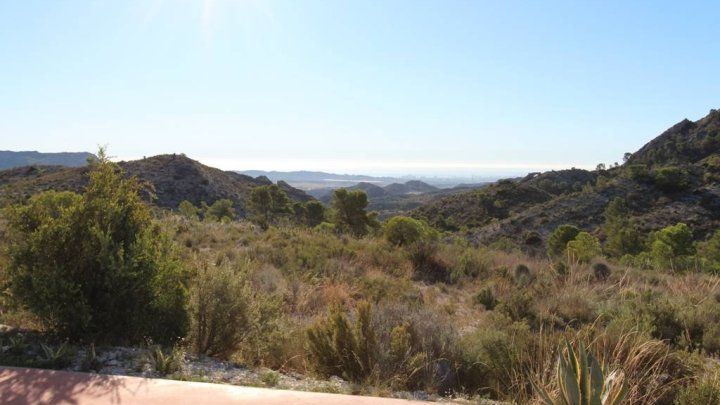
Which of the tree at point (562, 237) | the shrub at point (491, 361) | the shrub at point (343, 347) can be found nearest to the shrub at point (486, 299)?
the shrub at point (491, 361)

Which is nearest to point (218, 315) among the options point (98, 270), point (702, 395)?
point (98, 270)

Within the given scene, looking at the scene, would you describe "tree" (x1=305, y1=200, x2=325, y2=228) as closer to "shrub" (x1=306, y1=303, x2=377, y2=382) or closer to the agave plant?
"shrub" (x1=306, y1=303, x2=377, y2=382)

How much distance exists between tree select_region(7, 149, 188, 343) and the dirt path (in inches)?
31.7

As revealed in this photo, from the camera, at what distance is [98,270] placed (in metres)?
4.13

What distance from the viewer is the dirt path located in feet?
9.42

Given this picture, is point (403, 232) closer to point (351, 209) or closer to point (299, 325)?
point (299, 325)

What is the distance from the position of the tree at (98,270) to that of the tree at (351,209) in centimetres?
2733

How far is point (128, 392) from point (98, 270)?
4.99 ft

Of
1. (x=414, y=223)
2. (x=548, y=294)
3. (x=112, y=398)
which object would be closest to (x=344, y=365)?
(x=112, y=398)

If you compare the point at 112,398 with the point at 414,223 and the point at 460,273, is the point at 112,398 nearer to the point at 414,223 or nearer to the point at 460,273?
the point at 460,273

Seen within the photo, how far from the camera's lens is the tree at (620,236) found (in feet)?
104

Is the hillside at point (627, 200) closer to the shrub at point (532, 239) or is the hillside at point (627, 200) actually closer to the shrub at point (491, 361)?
the shrub at point (532, 239)

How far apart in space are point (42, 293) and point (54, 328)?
41 centimetres

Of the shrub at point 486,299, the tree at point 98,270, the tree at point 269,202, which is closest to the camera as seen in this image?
the tree at point 98,270
